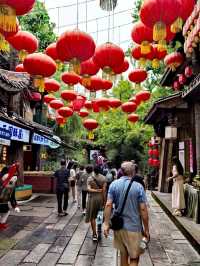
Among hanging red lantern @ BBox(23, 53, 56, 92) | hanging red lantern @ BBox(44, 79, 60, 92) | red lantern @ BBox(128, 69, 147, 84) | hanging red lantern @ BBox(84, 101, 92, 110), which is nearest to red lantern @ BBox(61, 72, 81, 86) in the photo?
hanging red lantern @ BBox(44, 79, 60, 92)

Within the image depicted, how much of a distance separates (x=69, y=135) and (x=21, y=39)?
2085 cm

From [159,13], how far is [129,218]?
3382 mm

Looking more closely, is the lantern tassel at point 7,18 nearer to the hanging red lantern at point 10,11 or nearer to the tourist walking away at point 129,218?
the hanging red lantern at point 10,11

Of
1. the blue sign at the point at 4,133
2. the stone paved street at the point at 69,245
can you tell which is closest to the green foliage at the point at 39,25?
the blue sign at the point at 4,133

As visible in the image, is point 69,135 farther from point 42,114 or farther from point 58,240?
point 58,240

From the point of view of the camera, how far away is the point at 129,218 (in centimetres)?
502

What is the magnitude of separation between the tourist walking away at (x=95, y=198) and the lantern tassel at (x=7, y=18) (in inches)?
163

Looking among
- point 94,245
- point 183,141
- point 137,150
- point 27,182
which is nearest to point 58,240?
point 94,245

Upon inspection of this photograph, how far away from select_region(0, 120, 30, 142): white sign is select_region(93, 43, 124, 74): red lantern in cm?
575

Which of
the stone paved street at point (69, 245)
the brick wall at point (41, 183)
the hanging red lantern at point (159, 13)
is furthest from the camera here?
the brick wall at point (41, 183)

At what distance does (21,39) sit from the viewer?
7.73 m

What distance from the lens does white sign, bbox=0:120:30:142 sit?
12.4 metres

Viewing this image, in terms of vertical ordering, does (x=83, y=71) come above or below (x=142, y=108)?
below

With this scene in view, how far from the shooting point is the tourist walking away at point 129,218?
4.98 m
